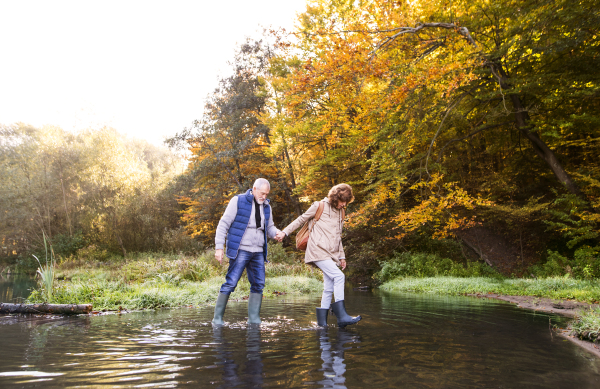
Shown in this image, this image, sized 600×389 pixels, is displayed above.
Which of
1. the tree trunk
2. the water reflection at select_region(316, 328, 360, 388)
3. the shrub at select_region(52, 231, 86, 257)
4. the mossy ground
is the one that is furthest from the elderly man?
the shrub at select_region(52, 231, 86, 257)

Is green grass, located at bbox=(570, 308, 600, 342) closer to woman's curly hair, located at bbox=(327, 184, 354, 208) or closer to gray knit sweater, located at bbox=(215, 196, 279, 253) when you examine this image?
woman's curly hair, located at bbox=(327, 184, 354, 208)

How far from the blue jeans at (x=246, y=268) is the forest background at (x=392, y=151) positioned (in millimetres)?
7127

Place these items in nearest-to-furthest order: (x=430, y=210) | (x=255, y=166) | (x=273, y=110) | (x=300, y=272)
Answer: (x=430, y=210)
(x=300, y=272)
(x=273, y=110)
(x=255, y=166)

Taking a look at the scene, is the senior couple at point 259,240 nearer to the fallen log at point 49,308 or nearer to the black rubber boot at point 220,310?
the black rubber boot at point 220,310

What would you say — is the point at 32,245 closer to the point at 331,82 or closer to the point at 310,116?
the point at 310,116

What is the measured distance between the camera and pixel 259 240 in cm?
566

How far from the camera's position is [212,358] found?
3482mm

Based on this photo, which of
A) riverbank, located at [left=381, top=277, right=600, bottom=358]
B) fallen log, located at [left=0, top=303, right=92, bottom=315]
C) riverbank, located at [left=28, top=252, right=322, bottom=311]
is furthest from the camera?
riverbank, located at [left=28, top=252, right=322, bottom=311]

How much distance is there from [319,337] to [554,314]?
14.7 ft

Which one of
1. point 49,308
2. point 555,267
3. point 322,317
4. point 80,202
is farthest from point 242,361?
point 80,202

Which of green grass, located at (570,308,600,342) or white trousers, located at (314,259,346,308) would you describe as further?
white trousers, located at (314,259,346,308)

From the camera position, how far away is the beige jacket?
5.44 m

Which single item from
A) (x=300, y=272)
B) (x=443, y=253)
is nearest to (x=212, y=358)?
(x=300, y=272)

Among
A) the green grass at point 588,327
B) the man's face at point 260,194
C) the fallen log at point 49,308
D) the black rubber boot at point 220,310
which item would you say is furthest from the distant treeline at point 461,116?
the fallen log at point 49,308
